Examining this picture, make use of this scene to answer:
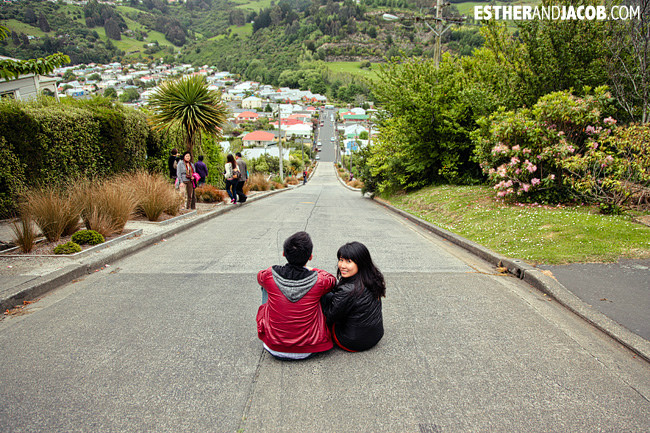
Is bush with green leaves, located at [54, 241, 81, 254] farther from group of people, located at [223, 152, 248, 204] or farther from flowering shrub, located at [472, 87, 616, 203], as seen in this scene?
flowering shrub, located at [472, 87, 616, 203]

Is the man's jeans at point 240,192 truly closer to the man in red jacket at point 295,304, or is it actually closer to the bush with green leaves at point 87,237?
the bush with green leaves at point 87,237

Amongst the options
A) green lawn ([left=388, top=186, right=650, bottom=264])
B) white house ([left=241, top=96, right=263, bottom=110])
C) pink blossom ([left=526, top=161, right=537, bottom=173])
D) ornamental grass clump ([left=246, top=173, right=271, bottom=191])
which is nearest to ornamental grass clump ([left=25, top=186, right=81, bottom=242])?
green lawn ([left=388, top=186, right=650, bottom=264])

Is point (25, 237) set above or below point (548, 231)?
above

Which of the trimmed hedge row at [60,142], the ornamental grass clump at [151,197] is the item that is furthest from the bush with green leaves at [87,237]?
the trimmed hedge row at [60,142]

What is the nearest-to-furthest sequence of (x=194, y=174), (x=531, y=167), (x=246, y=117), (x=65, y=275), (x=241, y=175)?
(x=65, y=275) → (x=531, y=167) → (x=194, y=174) → (x=241, y=175) → (x=246, y=117)

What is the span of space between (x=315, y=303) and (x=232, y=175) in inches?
470

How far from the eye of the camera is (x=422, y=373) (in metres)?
3.39

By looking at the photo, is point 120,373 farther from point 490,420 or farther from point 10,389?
point 490,420

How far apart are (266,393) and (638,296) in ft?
15.2

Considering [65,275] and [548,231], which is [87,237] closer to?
[65,275]

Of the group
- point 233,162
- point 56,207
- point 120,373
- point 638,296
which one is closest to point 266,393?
point 120,373

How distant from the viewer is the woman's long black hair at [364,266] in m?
3.50

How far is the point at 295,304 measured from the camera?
341 cm

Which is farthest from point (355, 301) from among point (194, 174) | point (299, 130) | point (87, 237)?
point (299, 130)
